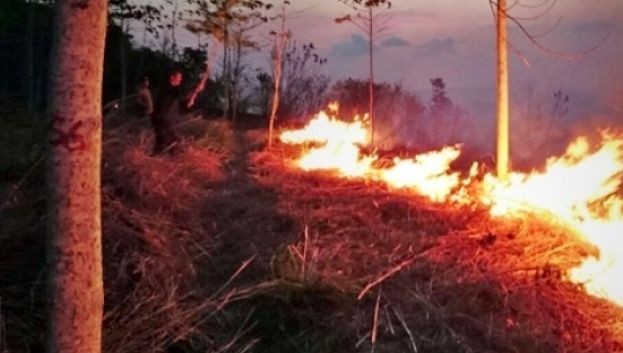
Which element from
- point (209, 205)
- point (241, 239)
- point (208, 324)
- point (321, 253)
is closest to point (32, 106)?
point (209, 205)

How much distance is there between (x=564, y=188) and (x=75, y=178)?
728 cm

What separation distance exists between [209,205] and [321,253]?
8.40 feet

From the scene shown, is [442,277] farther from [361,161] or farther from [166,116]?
[166,116]

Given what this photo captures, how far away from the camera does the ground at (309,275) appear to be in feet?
18.5

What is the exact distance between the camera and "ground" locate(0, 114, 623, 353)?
5.65m

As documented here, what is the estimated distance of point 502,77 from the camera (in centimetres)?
1051

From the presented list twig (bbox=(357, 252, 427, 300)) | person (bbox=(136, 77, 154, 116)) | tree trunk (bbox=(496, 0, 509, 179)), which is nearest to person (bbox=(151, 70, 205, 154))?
person (bbox=(136, 77, 154, 116))

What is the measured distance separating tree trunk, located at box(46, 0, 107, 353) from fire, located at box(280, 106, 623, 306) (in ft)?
17.4

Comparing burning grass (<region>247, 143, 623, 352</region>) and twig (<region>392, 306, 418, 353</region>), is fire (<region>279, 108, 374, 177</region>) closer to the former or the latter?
burning grass (<region>247, 143, 623, 352</region>)

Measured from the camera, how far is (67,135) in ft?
12.0

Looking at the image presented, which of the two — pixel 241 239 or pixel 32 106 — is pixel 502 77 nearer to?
pixel 241 239

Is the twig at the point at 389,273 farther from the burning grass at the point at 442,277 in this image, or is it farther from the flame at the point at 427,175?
the flame at the point at 427,175

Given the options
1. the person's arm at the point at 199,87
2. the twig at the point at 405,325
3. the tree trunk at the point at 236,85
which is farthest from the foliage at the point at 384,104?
the twig at the point at 405,325

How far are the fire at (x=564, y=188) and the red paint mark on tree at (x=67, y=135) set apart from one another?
5.52 meters
